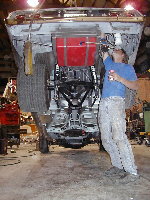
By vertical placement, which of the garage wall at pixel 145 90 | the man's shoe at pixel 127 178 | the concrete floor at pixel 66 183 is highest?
the garage wall at pixel 145 90

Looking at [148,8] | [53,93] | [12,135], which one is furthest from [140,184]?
[148,8]

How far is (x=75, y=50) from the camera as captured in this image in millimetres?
2938

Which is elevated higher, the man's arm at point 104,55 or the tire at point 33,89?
the man's arm at point 104,55

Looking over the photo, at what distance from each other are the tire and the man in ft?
2.38

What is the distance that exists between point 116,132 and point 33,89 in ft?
3.56

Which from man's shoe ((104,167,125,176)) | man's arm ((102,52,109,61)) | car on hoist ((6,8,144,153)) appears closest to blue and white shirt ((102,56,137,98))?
man's arm ((102,52,109,61))

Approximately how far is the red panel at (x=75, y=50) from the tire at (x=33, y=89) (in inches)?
11.4

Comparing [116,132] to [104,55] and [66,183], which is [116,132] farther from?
[104,55]

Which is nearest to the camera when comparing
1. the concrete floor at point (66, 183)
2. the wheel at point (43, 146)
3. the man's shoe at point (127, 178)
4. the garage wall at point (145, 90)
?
the concrete floor at point (66, 183)

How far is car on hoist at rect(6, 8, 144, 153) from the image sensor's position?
285 cm

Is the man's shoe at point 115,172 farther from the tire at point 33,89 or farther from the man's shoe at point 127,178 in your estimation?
the tire at point 33,89

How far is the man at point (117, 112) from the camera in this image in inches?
111

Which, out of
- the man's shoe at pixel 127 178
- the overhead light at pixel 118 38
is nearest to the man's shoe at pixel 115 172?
the man's shoe at pixel 127 178

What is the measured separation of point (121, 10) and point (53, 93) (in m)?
1.43
